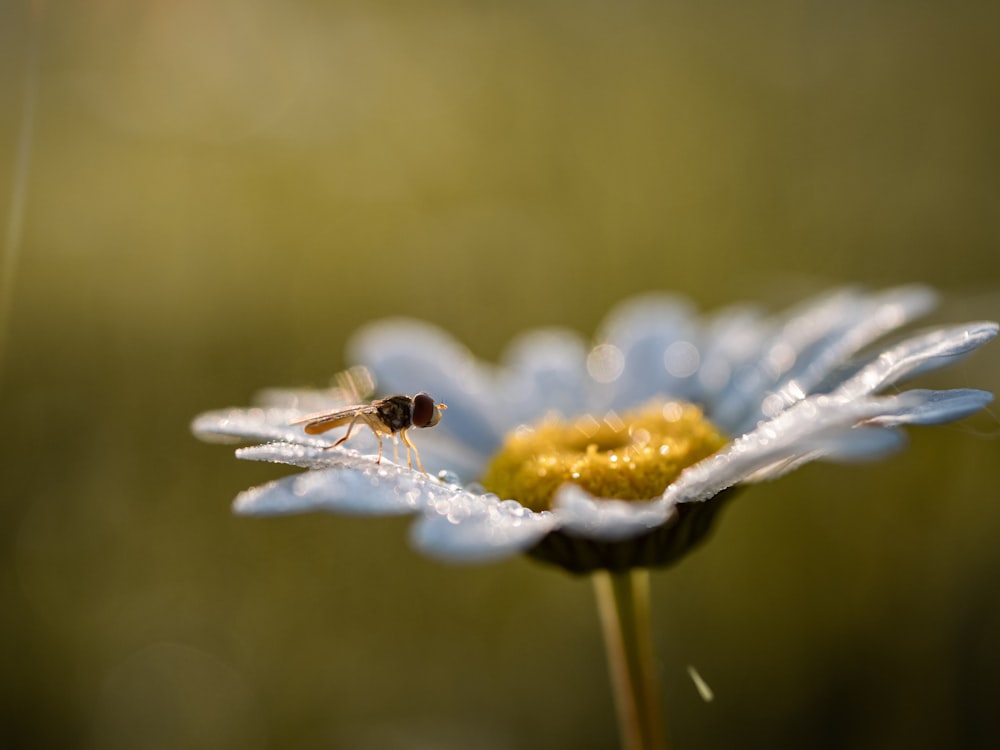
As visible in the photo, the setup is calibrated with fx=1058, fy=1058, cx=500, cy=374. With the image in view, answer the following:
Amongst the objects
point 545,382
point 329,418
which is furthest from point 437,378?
point 329,418

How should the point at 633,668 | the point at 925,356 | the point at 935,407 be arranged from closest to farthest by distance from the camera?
the point at 935,407 < the point at 925,356 < the point at 633,668

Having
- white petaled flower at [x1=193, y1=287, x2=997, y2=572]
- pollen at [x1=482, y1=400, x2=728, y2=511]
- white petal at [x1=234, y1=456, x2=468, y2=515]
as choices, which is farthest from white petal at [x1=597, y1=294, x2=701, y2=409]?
white petal at [x1=234, y1=456, x2=468, y2=515]

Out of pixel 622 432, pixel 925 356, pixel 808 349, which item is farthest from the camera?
pixel 808 349

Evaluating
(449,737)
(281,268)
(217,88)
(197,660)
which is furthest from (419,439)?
(217,88)

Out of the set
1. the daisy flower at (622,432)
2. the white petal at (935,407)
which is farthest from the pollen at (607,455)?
the white petal at (935,407)

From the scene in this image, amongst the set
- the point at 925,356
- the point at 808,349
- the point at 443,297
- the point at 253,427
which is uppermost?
the point at 443,297

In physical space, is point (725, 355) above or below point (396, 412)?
above

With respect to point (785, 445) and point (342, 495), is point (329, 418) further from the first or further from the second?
point (785, 445)

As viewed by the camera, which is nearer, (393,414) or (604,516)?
Result: (604,516)
